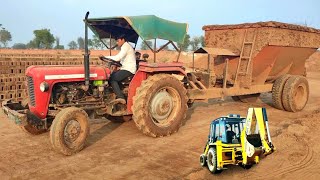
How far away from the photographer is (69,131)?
5281 millimetres

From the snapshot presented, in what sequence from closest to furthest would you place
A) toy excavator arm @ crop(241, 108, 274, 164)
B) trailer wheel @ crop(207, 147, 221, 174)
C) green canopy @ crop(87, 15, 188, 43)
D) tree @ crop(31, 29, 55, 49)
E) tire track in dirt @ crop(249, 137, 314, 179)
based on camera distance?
toy excavator arm @ crop(241, 108, 274, 164), trailer wheel @ crop(207, 147, 221, 174), tire track in dirt @ crop(249, 137, 314, 179), green canopy @ crop(87, 15, 188, 43), tree @ crop(31, 29, 55, 49)

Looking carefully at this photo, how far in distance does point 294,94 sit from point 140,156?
214 inches

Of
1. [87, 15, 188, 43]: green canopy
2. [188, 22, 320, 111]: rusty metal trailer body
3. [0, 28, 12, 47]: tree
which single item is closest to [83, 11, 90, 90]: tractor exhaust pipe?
[87, 15, 188, 43]: green canopy

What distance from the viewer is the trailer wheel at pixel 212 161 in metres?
4.42

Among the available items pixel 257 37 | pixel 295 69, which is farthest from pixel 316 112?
pixel 257 37

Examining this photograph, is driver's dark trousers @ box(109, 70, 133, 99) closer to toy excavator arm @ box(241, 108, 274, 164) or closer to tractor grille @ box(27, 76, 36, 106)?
tractor grille @ box(27, 76, 36, 106)

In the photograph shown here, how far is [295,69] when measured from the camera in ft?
32.8

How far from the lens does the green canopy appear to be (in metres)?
6.07

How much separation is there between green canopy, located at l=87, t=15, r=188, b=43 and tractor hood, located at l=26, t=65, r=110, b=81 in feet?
3.40

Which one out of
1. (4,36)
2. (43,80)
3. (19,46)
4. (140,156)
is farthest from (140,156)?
(19,46)

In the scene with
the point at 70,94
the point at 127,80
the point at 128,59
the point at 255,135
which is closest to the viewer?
the point at 255,135

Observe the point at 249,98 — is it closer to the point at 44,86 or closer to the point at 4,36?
the point at 44,86

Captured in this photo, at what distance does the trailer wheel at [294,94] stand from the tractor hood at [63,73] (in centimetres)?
508

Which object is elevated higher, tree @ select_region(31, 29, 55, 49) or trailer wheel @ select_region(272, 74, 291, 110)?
tree @ select_region(31, 29, 55, 49)
